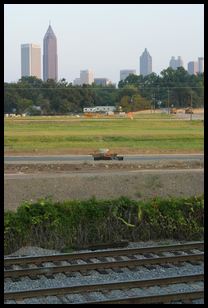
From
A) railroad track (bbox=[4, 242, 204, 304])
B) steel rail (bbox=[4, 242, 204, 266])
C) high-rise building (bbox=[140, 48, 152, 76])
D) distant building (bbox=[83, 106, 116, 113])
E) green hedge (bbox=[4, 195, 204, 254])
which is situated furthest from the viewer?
high-rise building (bbox=[140, 48, 152, 76])

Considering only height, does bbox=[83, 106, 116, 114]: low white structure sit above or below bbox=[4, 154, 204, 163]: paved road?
above

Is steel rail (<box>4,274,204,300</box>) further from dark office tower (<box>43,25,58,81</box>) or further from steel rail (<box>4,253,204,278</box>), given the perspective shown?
dark office tower (<box>43,25,58,81</box>)

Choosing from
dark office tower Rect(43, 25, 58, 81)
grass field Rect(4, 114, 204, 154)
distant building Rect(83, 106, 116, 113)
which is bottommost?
grass field Rect(4, 114, 204, 154)

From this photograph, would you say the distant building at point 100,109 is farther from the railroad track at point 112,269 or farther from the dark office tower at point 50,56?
the railroad track at point 112,269

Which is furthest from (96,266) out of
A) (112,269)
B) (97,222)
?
(97,222)

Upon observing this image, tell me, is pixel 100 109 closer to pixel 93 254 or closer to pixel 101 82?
pixel 101 82

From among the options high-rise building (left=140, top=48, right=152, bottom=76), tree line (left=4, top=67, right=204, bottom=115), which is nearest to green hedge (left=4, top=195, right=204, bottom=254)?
tree line (left=4, top=67, right=204, bottom=115)

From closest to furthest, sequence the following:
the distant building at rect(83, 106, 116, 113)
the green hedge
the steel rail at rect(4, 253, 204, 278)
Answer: the steel rail at rect(4, 253, 204, 278) → the green hedge → the distant building at rect(83, 106, 116, 113)
